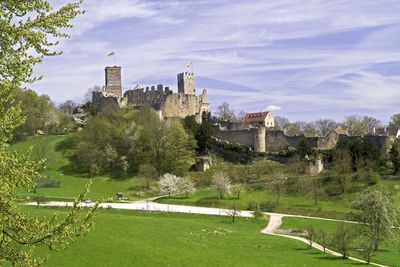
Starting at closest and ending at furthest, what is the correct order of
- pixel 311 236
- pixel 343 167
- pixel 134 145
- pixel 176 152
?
pixel 311 236 → pixel 343 167 → pixel 176 152 → pixel 134 145

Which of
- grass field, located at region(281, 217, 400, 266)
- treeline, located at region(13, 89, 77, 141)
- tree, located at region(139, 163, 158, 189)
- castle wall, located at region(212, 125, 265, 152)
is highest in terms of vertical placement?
treeline, located at region(13, 89, 77, 141)

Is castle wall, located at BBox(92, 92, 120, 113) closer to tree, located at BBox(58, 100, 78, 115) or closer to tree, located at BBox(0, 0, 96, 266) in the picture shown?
tree, located at BBox(58, 100, 78, 115)

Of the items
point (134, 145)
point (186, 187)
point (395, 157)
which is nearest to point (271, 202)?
point (186, 187)

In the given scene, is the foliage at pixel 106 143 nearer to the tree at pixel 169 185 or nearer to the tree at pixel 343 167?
the tree at pixel 169 185

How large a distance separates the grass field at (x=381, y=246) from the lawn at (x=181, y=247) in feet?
9.46

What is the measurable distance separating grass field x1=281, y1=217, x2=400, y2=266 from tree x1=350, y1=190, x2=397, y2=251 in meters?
0.96

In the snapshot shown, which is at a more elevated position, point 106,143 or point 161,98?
point 161,98

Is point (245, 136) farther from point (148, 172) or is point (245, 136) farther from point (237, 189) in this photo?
point (148, 172)

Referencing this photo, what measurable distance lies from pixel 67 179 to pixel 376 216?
156 ft

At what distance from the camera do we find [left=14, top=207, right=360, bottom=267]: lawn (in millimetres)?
28906

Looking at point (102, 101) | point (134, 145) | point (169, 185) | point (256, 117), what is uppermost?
point (102, 101)

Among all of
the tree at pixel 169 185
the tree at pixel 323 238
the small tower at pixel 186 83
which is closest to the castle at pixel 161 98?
the small tower at pixel 186 83

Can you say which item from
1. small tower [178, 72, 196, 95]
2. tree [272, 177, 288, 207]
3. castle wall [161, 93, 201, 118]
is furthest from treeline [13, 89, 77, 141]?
tree [272, 177, 288, 207]

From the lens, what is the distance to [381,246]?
136 ft
